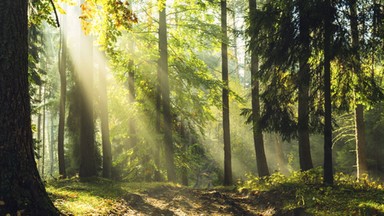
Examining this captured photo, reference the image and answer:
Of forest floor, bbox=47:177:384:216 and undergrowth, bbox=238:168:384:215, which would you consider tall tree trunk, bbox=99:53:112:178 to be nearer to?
forest floor, bbox=47:177:384:216

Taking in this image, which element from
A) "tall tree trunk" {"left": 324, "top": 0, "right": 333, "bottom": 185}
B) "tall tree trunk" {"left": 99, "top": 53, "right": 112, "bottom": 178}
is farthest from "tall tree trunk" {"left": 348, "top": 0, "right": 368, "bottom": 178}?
"tall tree trunk" {"left": 99, "top": 53, "right": 112, "bottom": 178}

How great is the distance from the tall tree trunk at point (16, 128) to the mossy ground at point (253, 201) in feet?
4.91

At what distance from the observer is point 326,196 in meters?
7.84

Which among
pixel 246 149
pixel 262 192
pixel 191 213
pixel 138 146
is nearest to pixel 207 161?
pixel 246 149

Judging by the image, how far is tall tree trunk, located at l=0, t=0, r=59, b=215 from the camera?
4.74 metres

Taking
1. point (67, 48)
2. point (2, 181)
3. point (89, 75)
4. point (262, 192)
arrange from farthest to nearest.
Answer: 1. point (67, 48)
2. point (89, 75)
3. point (262, 192)
4. point (2, 181)

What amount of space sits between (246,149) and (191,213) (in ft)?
69.1

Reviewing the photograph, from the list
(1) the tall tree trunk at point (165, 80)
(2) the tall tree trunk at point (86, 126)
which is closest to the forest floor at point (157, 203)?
(2) the tall tree trunk at point (86, 126)

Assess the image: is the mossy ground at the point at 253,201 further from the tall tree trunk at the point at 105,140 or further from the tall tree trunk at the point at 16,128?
the tall tree trunk at the point at 105,140

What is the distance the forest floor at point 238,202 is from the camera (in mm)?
6770

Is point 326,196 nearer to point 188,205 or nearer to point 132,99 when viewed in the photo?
point 188,205

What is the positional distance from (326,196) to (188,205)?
3.87 m

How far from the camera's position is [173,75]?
17656 millimetres

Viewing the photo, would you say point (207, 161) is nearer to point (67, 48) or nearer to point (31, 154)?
point (67, 48)
